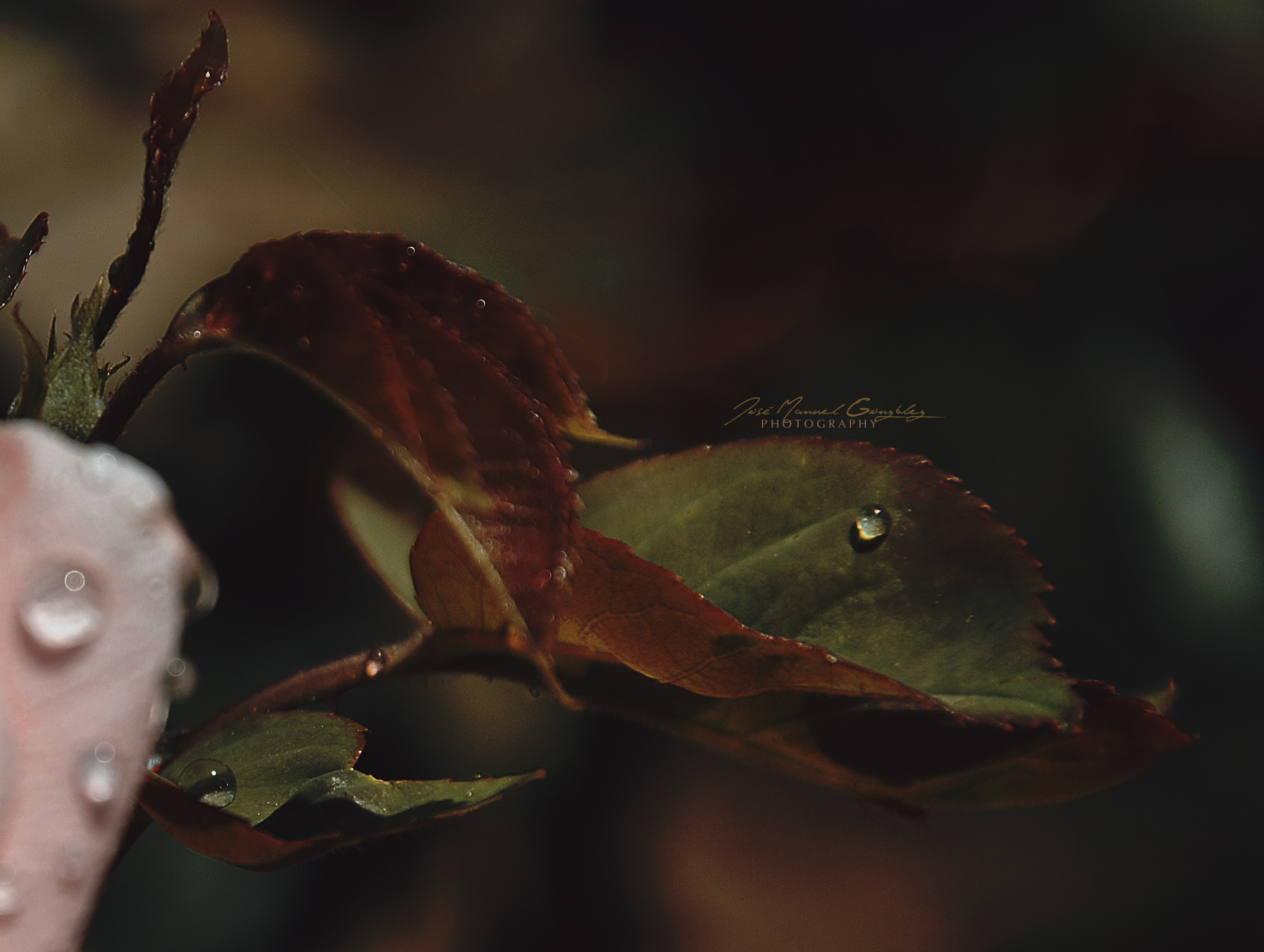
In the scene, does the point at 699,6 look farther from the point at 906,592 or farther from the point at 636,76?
the point at 906,592

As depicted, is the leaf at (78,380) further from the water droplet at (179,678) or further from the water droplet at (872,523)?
the water droplet at (872,523)

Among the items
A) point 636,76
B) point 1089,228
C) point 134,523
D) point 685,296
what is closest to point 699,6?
point 636,76

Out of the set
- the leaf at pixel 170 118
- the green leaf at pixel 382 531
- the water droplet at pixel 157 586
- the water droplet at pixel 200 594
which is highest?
the leaf at pixel 170 118
